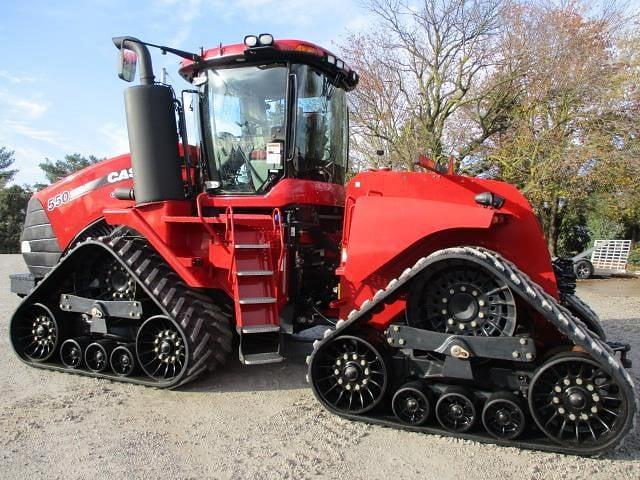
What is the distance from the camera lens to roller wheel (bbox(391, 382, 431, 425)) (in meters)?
3.70

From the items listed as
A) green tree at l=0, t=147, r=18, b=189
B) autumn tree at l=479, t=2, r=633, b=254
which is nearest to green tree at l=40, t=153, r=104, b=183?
green tree at l=0, t=147, r=18, b=189

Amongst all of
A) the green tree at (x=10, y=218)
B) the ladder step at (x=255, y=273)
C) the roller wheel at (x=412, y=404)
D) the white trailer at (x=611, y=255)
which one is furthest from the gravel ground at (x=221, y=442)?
the green tree at (x=10, y=218)

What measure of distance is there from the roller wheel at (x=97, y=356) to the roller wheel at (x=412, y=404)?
2.81 m

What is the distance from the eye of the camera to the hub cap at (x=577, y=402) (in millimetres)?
3281

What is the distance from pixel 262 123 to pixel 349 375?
2331mm

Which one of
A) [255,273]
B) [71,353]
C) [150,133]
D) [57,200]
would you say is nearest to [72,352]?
[71,353]

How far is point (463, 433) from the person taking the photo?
3590 mm

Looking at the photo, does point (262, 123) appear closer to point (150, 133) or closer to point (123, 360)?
point (150, 133)

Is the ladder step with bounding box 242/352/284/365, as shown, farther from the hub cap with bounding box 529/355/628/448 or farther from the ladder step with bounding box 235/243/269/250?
the hub cap with bounding box 529/355/628/448

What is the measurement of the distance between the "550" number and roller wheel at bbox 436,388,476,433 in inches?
176

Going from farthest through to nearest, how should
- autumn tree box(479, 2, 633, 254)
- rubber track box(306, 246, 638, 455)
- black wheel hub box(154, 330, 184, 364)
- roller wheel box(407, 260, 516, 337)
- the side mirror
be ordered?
autumn tree box(479, 2, 633, 254) < black wheel hub box(154, 330, 184, 364) < the side mirror < roller wheel box(407, 260, 516, 337) < rubber track box(306, 246, 638, 455)

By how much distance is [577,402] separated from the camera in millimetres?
3285

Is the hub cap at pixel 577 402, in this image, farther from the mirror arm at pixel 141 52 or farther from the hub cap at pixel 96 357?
the mirror arm at pixel 141 52

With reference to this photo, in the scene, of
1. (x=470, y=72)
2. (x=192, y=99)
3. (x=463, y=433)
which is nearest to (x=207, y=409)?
(x=463, y=433)
